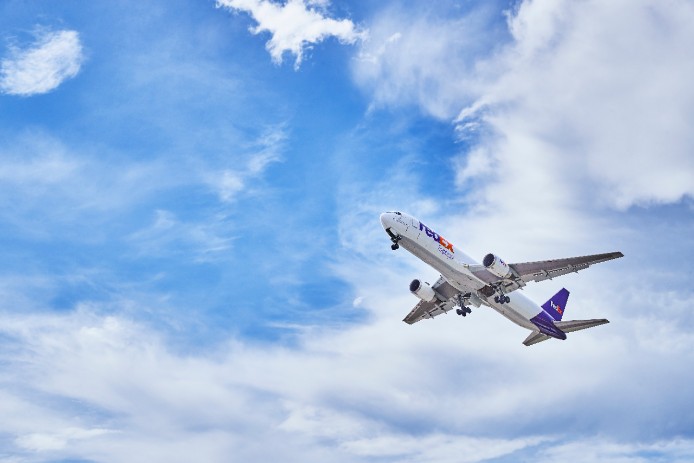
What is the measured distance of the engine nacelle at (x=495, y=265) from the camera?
7806 cm

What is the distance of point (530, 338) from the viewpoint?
91000 millimetres

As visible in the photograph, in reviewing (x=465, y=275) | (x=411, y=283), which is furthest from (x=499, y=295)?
(x=411, y=283)

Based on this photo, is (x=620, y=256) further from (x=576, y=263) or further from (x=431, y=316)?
(x=431, y=316)

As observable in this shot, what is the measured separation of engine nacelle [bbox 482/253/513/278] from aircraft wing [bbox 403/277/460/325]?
378 inches

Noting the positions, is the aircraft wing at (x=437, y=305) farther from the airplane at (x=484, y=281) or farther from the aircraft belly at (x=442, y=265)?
the aircraft belly at (x=442, y=265)

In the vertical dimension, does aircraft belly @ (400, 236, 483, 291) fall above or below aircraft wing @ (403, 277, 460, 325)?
below

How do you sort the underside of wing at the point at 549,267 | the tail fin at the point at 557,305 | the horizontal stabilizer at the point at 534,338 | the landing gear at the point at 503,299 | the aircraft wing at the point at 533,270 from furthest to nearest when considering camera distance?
the tail fin at the point at 557,305 → the horizontal stabilizer at the point at 534,338 → the landing gear at the point at 503,299 → the aircraft wing at the point at 533,270 → the underside of wing at the point at 549,267

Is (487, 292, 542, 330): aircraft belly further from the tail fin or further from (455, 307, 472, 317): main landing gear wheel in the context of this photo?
the tail fin

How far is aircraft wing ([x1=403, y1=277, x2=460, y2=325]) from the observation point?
89.0m

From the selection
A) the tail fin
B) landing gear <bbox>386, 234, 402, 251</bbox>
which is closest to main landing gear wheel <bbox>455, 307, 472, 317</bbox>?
the tail fin

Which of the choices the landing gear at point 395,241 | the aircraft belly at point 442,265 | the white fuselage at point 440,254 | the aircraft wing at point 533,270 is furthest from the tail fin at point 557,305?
the landing gear at point 395,241

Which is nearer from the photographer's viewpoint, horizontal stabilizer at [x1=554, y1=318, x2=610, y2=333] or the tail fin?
horizontal stabilizer at [x1=554, y1=318, x2=610, y2=333]

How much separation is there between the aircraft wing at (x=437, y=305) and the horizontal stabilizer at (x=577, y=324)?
42.3 feet

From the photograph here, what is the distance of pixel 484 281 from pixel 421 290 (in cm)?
954
